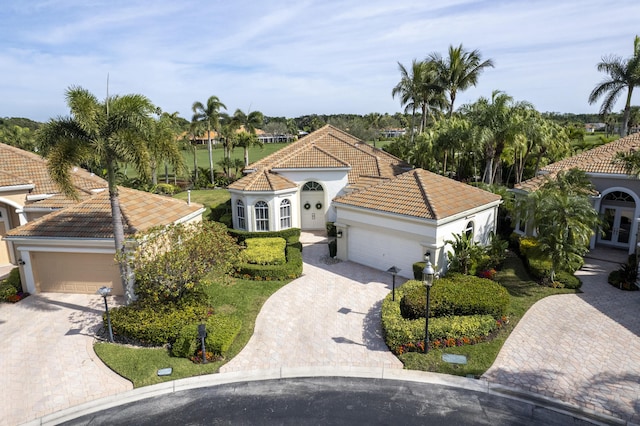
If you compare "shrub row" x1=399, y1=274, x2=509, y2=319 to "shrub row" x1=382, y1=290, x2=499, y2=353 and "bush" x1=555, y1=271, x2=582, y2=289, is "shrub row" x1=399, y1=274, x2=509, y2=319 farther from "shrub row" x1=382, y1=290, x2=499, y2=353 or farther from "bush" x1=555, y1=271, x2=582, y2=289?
"bush" x1=555, y1=271, x2=582, y2=289

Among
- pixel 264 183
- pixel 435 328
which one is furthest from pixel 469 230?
pixel 264 183

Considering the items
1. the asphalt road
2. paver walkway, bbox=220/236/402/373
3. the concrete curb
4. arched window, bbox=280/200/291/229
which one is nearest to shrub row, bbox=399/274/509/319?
paver walkway, bbox=220/236/402/373

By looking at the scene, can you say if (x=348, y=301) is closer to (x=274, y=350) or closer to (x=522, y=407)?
(x=274, y=350)

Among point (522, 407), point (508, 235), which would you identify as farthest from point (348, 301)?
point (508, 235)

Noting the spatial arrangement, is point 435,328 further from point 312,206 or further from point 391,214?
point 312,206

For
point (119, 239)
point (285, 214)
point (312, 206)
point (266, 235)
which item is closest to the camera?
point (119, 239)

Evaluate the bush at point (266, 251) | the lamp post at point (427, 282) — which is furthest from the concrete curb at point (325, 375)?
the bush at point (266, 251)
